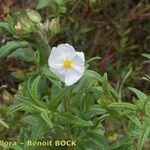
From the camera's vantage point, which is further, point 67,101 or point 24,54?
point 24,54

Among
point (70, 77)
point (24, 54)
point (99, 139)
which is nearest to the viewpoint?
point (70, 77)

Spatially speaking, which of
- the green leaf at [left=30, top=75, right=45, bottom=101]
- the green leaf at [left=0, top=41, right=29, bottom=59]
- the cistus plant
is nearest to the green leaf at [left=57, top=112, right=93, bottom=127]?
the cistus plant

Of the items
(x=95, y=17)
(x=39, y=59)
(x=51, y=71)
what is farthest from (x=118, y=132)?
(x=51, y=71)

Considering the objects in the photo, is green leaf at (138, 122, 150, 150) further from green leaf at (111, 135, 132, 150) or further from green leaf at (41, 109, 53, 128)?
green leaf at (41, 109, 53, 128)

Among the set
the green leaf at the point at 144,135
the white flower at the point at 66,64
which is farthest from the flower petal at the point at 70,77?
the green leaf at the point at 144,135

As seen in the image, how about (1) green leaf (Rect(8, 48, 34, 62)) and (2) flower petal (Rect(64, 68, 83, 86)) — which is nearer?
(2) flower petal (Rect(64, 68, 83, 86))

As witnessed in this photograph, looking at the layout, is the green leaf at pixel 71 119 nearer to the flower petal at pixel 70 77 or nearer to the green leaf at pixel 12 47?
the flower petal at pixel 70 77

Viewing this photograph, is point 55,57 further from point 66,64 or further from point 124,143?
point 124,143

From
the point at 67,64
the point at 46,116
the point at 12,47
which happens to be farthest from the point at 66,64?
the point at 12,47
